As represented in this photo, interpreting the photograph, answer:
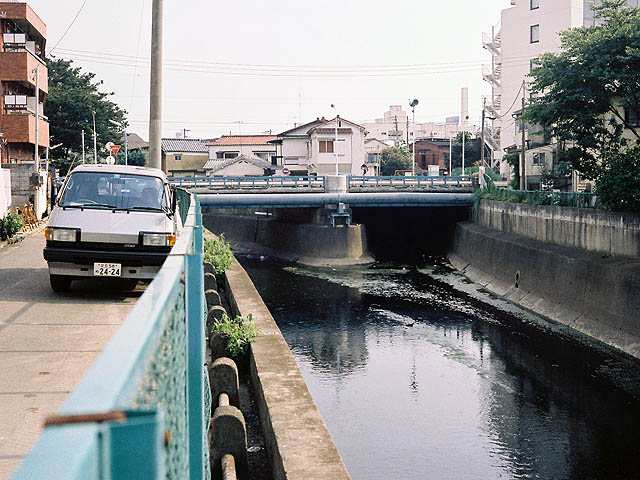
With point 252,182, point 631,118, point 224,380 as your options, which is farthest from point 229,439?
point 252,182

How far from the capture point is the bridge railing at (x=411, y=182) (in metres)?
44.8

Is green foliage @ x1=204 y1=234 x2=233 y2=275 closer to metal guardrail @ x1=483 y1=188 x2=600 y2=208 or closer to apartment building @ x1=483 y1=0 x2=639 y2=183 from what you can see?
metal guardrail @ x1=483 y1=188 x2=600 y2=208

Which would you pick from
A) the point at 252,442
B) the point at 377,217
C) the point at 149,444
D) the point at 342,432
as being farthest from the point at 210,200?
the point at 149,444

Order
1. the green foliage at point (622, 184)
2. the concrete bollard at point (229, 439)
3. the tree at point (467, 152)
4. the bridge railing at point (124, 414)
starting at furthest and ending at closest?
the tree at point (467, 152)
the green foliage at point (622, 184)
the concrete bollard at point (229, 439)
the bridge railing at point (124, 414)

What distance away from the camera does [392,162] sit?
3221 inches

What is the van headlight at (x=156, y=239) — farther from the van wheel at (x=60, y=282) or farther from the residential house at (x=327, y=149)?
the residential house at (x=327, y=149)

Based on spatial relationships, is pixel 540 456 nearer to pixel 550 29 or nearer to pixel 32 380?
pixel 32 380

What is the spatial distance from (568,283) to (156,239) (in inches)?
668

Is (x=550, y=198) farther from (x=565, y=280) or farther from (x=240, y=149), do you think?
(x=240, y=149)

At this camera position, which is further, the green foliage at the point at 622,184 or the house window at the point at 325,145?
the house window at the point at 325,145

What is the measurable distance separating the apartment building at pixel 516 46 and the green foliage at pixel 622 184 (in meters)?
31.5

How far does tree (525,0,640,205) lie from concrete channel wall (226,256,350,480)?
17208 millimetres

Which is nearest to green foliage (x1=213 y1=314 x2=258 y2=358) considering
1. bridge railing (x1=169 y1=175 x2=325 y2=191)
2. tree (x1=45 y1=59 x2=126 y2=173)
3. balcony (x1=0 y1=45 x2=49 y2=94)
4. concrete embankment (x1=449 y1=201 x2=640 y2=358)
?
concrete embankment (x1=449 y1=201 x2=640 y2=358)

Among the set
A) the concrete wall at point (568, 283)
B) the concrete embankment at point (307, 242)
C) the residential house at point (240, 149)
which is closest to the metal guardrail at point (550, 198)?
the concrete wall at point (568, 283)
